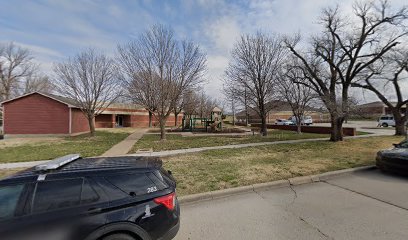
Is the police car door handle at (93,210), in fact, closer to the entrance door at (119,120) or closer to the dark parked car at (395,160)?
the dark parked car at (395,160)

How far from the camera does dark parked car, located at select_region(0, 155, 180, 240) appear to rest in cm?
268

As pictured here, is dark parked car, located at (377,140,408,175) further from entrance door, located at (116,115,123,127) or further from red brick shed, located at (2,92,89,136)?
entrance door, located at (116,115,123,127)

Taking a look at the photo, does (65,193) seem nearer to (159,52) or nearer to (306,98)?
(159,52)

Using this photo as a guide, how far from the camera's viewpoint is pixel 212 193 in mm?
5906

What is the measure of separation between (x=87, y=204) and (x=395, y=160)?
8801mm

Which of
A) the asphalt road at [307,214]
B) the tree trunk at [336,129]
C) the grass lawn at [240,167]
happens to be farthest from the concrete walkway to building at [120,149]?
the tree trunk at [336,129]

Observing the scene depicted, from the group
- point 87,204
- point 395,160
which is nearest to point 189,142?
point 395,160

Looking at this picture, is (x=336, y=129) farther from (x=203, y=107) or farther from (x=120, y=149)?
(x=203, y=107)

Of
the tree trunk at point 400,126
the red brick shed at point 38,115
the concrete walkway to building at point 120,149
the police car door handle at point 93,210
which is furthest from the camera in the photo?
the red brick shed at point 38,115

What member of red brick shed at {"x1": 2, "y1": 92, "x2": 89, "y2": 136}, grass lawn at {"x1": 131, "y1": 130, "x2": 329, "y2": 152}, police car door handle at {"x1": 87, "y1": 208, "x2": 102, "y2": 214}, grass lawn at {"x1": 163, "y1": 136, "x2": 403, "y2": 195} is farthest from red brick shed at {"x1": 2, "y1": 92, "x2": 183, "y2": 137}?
police car door handle at {"x1": 87, "y1": 208, "x2": 102, "y2": 214}

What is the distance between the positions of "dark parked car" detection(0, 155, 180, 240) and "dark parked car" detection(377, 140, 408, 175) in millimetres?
7580

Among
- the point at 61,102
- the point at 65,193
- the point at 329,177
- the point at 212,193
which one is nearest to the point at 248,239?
the point at 212,193

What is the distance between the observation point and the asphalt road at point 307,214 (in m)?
3.98

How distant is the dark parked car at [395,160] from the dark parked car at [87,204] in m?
7.58
